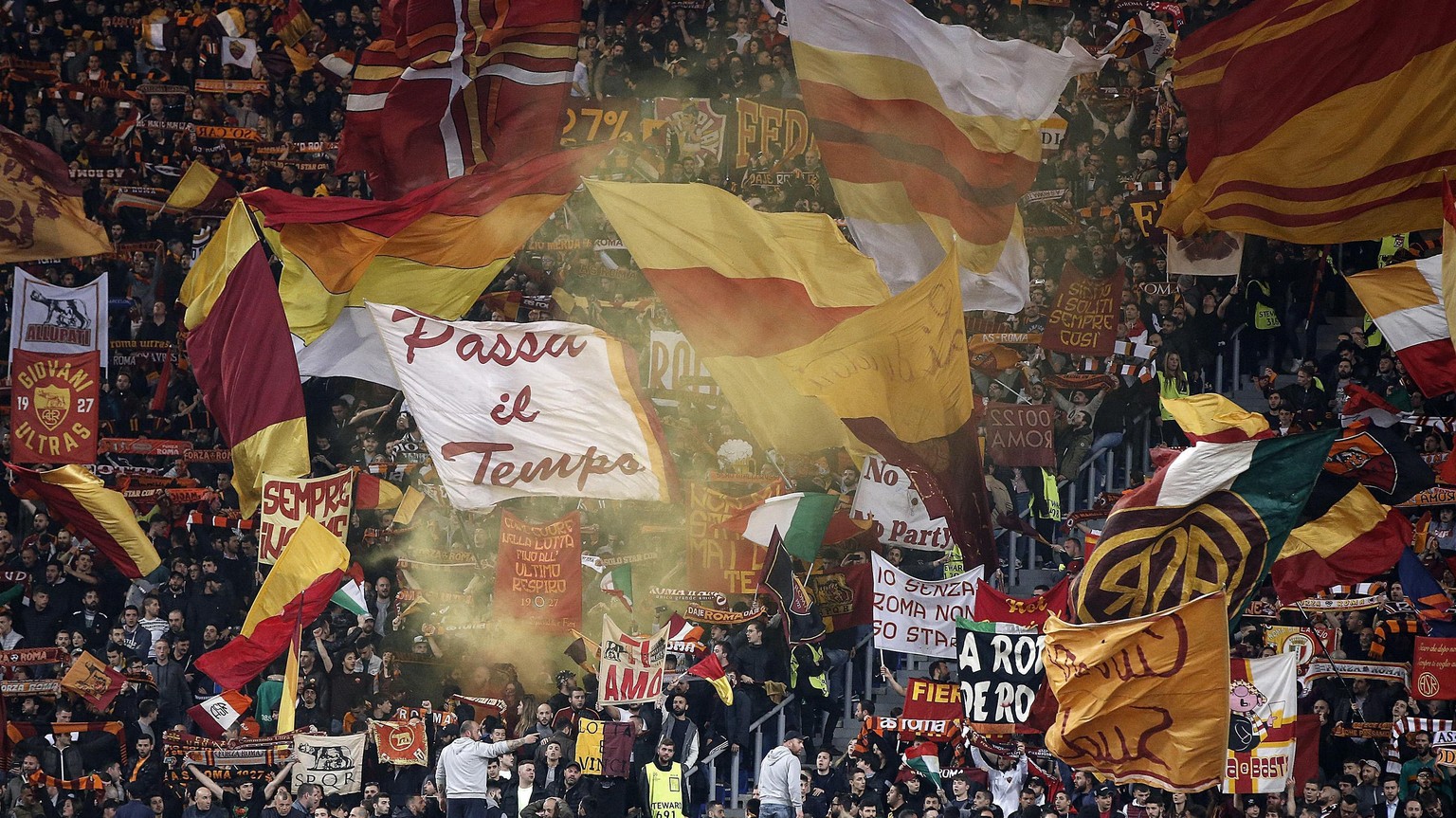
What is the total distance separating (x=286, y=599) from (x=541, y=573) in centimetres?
236

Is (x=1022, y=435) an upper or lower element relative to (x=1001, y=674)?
upper

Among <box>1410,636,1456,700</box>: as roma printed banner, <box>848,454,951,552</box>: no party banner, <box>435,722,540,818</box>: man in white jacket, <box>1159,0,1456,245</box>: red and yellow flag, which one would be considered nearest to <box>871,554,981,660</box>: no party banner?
<box>848,454,951,552</box>: no party banner

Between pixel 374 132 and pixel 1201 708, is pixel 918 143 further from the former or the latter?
pixel 1201 708

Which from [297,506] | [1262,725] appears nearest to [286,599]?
[297,506]

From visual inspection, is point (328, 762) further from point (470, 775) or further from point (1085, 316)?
point (1085, 316)

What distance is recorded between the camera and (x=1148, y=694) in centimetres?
1235

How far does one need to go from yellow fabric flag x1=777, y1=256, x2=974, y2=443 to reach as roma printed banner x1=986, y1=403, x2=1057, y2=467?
192 inches

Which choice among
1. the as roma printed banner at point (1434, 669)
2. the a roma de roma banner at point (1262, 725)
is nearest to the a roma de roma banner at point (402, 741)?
the a roma de roma banner at point (1262, 725)

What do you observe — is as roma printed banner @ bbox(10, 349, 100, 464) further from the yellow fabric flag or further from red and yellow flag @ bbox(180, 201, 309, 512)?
the yellow fabric flag

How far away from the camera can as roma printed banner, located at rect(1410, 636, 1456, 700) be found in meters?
16.6

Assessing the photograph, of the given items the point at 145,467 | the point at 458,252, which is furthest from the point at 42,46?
the point at 458,252

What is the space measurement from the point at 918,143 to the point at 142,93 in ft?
40.8

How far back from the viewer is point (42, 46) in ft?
86.3

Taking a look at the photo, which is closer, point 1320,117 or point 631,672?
point 1320,117
